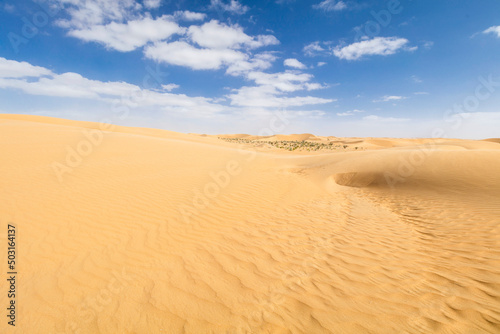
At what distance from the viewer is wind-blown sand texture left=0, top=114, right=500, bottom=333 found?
2.46m

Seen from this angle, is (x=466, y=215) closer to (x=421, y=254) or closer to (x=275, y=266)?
(x=421, y=254)

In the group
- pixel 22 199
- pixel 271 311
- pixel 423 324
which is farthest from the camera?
pixel 22 199

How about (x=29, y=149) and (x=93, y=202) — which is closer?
(x=93, y=202)

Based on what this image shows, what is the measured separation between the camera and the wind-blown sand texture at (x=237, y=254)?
2.46 m

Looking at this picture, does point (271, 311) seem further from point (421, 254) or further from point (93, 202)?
point (93, 202)

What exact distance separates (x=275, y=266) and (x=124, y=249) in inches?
100

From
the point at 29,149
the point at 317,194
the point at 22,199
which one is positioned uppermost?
the point at 29,149

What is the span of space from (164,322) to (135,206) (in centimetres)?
360

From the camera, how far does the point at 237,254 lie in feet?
12.3

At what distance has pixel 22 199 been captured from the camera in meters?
4.95

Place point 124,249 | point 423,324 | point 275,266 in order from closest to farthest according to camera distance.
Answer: point 423,324, point 275,266, point 124,249

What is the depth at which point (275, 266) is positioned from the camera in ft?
11.3

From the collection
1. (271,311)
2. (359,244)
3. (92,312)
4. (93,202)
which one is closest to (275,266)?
(271,311)

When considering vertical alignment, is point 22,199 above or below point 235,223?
above
